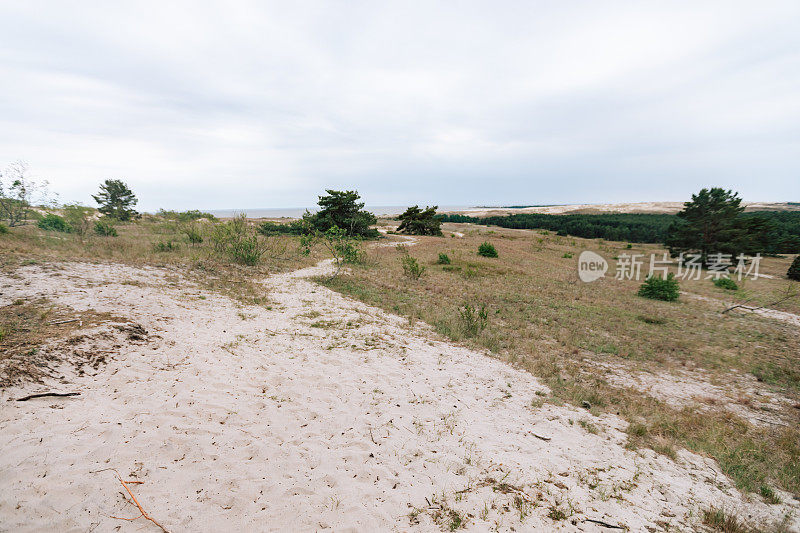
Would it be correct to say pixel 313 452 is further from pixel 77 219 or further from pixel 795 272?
pixel 795 272

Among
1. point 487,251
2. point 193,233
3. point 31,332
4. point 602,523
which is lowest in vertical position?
point 602,523

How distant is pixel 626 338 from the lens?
11133mm

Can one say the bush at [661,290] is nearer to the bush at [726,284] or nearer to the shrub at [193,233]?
the bush at [726,284]

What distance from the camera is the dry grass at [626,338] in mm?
5586

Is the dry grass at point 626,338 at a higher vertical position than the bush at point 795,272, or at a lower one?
lower

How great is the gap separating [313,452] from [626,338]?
40.0 feet

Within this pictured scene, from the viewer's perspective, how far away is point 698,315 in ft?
48.3

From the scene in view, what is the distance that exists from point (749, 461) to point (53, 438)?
1066 cm

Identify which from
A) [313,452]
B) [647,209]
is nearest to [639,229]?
[313,452]

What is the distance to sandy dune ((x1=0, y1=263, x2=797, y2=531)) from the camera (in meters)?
3.23

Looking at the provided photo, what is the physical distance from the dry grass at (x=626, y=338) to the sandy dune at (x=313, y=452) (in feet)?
2.56

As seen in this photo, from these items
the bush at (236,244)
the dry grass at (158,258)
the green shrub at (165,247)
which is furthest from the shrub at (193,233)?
the bush at (236,244)

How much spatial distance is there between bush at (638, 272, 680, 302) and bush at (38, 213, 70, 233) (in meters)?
37.3

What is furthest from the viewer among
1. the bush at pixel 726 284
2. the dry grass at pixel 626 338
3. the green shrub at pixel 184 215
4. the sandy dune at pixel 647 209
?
the sandy dune at pixel 647 209
